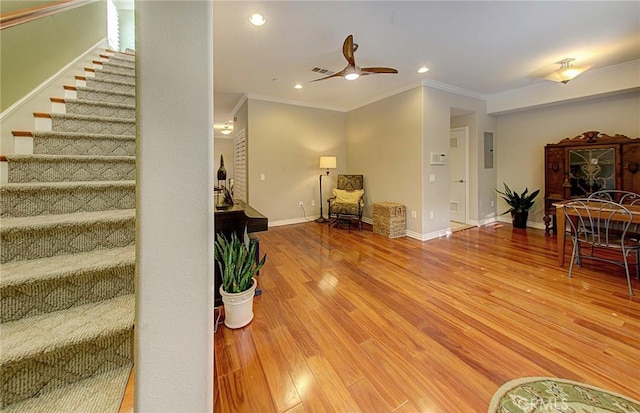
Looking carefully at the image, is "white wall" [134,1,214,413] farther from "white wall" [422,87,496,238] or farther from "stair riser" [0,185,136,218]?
"white wall" [422,87,496,238]

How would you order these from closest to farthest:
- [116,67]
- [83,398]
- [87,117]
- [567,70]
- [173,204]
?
[173,204], [83,398], [87,117], [116,67], [567,70]

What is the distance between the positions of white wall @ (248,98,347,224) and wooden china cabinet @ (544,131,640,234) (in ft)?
12.6

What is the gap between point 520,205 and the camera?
479 cm

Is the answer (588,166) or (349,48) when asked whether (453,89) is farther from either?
(349,48)

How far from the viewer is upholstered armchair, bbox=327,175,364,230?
16.2 feet

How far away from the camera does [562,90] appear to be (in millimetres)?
4086

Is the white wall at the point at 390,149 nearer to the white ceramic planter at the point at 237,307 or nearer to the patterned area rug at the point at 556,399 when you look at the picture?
the patterned area rug at the point at 556,399

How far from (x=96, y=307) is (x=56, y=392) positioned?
0.32m

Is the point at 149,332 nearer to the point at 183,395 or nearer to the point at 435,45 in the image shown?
the point at 183,395

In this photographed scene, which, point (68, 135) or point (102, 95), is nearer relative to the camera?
point (68, 135)

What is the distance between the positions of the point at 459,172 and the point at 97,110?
19.1 feet

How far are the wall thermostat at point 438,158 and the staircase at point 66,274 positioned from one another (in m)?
4.10

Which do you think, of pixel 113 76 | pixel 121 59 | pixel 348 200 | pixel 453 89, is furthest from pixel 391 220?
pixel 121 59

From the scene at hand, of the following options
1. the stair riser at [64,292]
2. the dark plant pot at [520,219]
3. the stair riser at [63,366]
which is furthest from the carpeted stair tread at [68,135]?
the dark plant pot at [520,219]
